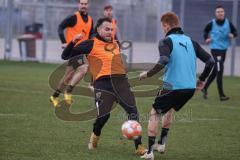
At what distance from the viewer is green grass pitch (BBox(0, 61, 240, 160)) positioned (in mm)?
9062

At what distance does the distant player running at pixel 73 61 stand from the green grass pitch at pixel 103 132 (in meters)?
0.35

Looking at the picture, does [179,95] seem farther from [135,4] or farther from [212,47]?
[135,4]

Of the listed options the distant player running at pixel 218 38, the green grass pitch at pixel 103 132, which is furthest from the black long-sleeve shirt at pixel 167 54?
the distant player running at pixel 218 38

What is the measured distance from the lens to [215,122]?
41.1 feet

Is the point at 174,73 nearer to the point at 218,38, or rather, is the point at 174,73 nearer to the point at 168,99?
the point at 168,99

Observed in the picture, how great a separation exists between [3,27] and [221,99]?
15.4 metres

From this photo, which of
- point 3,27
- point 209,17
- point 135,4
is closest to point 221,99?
point 209,17

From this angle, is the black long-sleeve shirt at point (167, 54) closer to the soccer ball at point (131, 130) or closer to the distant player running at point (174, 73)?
the distant player running at point (174, 73)

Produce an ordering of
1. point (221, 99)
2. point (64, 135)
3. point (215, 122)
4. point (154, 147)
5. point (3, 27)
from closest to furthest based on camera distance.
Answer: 1. point (154, 147)
2. point (64, 135)
3. point (215, 122)
4. point (221, 99)
5. point (3, 27)

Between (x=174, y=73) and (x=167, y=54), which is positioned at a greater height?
(x=167, y=54)

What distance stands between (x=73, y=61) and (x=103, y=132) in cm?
338

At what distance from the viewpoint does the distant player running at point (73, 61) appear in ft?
46.6

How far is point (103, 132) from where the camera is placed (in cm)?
1099

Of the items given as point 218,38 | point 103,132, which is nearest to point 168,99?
point 103,132
